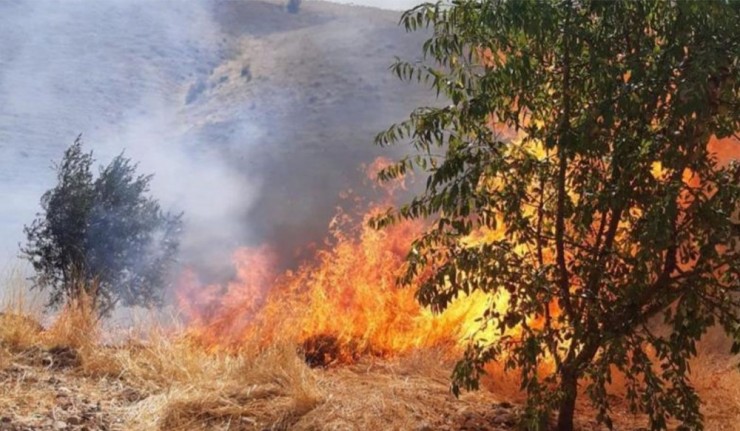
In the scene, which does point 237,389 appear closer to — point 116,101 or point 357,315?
point 357,315

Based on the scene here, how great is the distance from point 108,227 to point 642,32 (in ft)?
32.5

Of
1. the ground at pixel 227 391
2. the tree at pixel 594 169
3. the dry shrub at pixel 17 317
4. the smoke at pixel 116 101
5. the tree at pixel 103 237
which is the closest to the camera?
the tree at pixel 594 169

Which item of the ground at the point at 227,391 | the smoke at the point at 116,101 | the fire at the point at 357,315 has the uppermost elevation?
the smoke at the point at 116,101

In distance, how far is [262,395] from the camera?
5695 millimetres

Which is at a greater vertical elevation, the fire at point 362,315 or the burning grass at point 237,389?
the fire at point 362,315

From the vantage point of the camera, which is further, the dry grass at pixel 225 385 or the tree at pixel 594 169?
the dry grass at pixel 225 385

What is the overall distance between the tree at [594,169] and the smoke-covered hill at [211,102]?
15229mm

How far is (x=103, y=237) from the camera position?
38.7 feet

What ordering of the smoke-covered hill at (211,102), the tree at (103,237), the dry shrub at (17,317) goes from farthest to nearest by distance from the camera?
the smoke-covered hill at (211,102)
the tree at (103,237)
the dry shrub at (17,317)

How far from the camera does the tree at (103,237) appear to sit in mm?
11453

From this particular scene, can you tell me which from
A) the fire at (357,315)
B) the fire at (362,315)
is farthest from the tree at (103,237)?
the fire at (362,315)

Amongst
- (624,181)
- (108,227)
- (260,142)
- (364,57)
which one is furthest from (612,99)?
(364,57)

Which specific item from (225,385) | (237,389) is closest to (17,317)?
(225,385)

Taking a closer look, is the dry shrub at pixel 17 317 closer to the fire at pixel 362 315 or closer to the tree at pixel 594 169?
the fire at pixel 362 315
